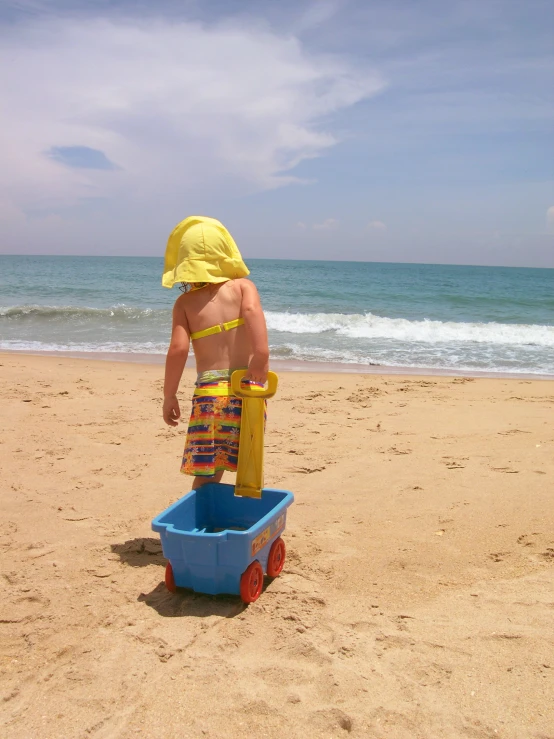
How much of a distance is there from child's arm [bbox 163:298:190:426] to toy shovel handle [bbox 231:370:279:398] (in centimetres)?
26

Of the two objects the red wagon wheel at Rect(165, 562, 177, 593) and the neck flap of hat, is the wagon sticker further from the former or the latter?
the neck flap of hat

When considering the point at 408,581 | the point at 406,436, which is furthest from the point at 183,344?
the point at 406,436

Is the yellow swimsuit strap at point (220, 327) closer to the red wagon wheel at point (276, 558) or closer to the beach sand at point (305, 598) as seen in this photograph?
the red wagon wheel at point (276, 558)

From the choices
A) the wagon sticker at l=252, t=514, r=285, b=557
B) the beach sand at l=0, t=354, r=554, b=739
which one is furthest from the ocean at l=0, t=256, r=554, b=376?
the wagon sticker at l=252, t=514, r=285, b=557

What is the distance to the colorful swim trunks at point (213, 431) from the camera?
2906mm

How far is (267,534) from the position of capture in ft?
8.80

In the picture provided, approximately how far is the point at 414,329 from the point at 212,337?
12382mm

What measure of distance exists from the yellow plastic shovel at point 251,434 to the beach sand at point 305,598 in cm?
49

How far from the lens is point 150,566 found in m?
2.95

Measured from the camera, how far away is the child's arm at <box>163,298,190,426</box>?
290 cm

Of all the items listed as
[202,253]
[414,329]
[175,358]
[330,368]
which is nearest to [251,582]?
[175,358]

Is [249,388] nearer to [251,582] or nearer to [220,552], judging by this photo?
[220,552]

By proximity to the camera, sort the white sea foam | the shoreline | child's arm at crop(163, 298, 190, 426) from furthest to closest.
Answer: the white sea foam
the shoreline
child's arm at crop(163, 298, 190, 426)

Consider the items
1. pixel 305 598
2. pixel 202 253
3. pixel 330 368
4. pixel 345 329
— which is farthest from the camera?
pixel 345 329
